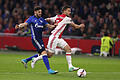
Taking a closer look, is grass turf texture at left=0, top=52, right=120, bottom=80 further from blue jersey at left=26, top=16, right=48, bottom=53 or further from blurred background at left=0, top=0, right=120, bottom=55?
blurred background at left=0, top=0, right=120, bottom=55

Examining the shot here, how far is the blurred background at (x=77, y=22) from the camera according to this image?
25.5 m

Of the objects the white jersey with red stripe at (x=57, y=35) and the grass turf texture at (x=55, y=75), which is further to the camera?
the white jersey with red stripe at (x=57, y=35)

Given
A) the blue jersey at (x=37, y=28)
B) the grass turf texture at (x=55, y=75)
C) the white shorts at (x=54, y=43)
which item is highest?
the blue jersey at (x=37, y=28)

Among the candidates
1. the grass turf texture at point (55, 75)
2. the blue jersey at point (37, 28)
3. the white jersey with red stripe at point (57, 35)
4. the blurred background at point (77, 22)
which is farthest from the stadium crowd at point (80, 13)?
the blue jersey at point (37, 28)

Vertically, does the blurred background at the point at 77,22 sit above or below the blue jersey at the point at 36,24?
below

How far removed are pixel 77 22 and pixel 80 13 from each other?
1.56 metres

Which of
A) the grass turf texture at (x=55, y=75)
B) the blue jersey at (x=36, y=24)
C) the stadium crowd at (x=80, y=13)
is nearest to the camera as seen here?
the grass turf texture at (x=55, y=75)

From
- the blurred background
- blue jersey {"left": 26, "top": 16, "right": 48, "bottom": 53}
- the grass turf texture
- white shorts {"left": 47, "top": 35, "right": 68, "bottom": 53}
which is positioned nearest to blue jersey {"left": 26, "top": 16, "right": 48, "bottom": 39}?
blue jersey {"left": 26, "top": 16, "right": 48, "bottom": 53}

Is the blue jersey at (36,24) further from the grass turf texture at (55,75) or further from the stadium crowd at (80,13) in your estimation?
the stadium crowd at (80,13)

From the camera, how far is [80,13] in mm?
27516

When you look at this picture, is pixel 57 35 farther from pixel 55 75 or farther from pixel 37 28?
pixel 55 75

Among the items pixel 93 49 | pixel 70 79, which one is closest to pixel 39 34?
pixel 70 79

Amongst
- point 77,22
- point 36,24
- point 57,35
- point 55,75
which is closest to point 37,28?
point 36,24

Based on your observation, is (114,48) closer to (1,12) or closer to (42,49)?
(1,12)
